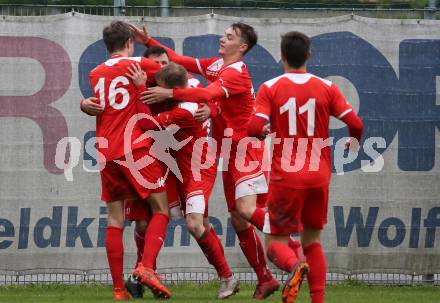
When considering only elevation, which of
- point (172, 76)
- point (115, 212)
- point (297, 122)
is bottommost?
point (115, 212)

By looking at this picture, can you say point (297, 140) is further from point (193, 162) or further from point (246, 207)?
point (193, 162)

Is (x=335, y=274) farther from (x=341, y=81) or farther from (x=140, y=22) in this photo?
(x=140, y=22)

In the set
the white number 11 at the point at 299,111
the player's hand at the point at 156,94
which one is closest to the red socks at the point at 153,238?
the player's hand at the point at 156,94

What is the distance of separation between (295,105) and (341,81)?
346 cm

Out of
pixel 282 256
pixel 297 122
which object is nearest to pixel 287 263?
pixel 282 256

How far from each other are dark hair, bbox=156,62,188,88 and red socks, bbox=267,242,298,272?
6.24ft

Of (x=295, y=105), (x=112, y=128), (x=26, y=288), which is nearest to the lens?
(x=295, y=105)

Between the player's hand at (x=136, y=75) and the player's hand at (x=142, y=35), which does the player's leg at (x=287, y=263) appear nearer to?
the player's hand at (x=136, y=75)

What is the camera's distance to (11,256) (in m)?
10.6

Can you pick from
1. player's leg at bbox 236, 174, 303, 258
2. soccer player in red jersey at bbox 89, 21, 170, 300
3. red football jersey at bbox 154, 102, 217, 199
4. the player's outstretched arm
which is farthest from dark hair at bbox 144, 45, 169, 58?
player's leg at bbox 236, 174, 303, 258

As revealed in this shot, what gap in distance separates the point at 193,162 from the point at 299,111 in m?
1.95

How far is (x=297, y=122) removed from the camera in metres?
7.50

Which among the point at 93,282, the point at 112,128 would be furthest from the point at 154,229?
the point at 93,282

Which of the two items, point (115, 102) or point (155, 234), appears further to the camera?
point (155, 234)
